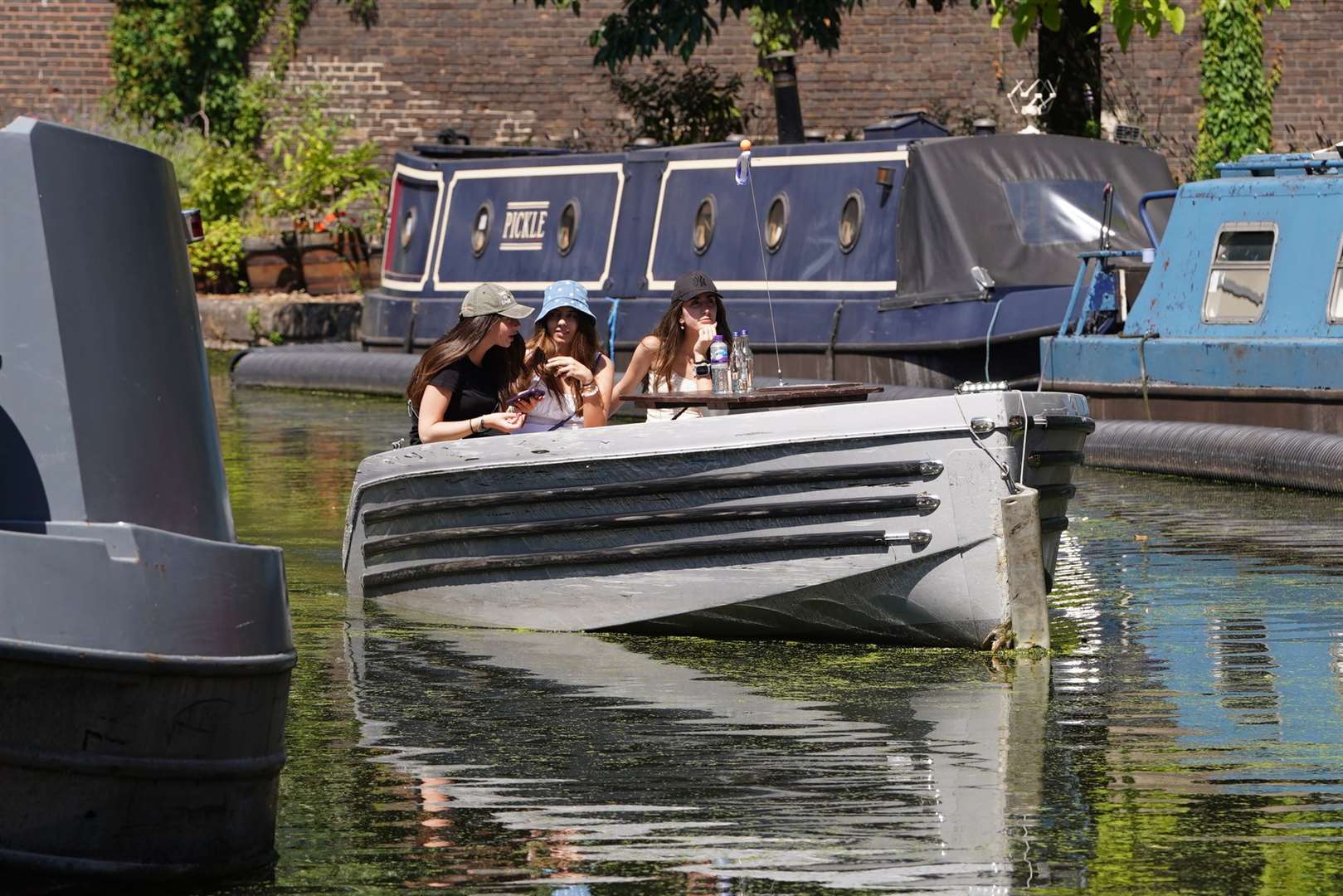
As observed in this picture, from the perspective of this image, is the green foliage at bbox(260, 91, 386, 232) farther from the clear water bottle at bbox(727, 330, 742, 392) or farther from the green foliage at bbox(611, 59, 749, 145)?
the clear water bottle at bbox(727, 330, 742, 392)

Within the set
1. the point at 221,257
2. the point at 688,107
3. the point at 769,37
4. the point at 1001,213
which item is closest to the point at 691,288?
the point at 1001,213

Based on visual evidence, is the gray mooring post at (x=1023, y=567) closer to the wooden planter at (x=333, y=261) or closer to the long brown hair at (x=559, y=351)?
the long brown hair at (x=559, y=351)

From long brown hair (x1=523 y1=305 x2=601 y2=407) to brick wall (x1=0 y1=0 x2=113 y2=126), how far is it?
18437 mm

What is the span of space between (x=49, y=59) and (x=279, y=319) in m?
5.63

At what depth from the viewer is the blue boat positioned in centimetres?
1230

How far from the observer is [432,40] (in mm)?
26500

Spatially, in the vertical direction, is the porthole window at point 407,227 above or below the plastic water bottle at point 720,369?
below

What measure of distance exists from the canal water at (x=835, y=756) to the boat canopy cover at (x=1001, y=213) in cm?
609

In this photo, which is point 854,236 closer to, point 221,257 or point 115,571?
point 221,257

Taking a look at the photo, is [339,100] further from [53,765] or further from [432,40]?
[53,765]

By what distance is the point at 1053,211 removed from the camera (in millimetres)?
15344

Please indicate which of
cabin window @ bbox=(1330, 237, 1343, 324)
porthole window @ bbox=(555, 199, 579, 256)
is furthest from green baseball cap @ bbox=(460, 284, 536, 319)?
porthole window @ bbox=(555, 199, 579, 256)

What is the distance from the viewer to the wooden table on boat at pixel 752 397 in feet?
26.0

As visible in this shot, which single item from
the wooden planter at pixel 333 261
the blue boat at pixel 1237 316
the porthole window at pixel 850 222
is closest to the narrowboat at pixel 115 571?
the blue boat at pixel 1237 316
